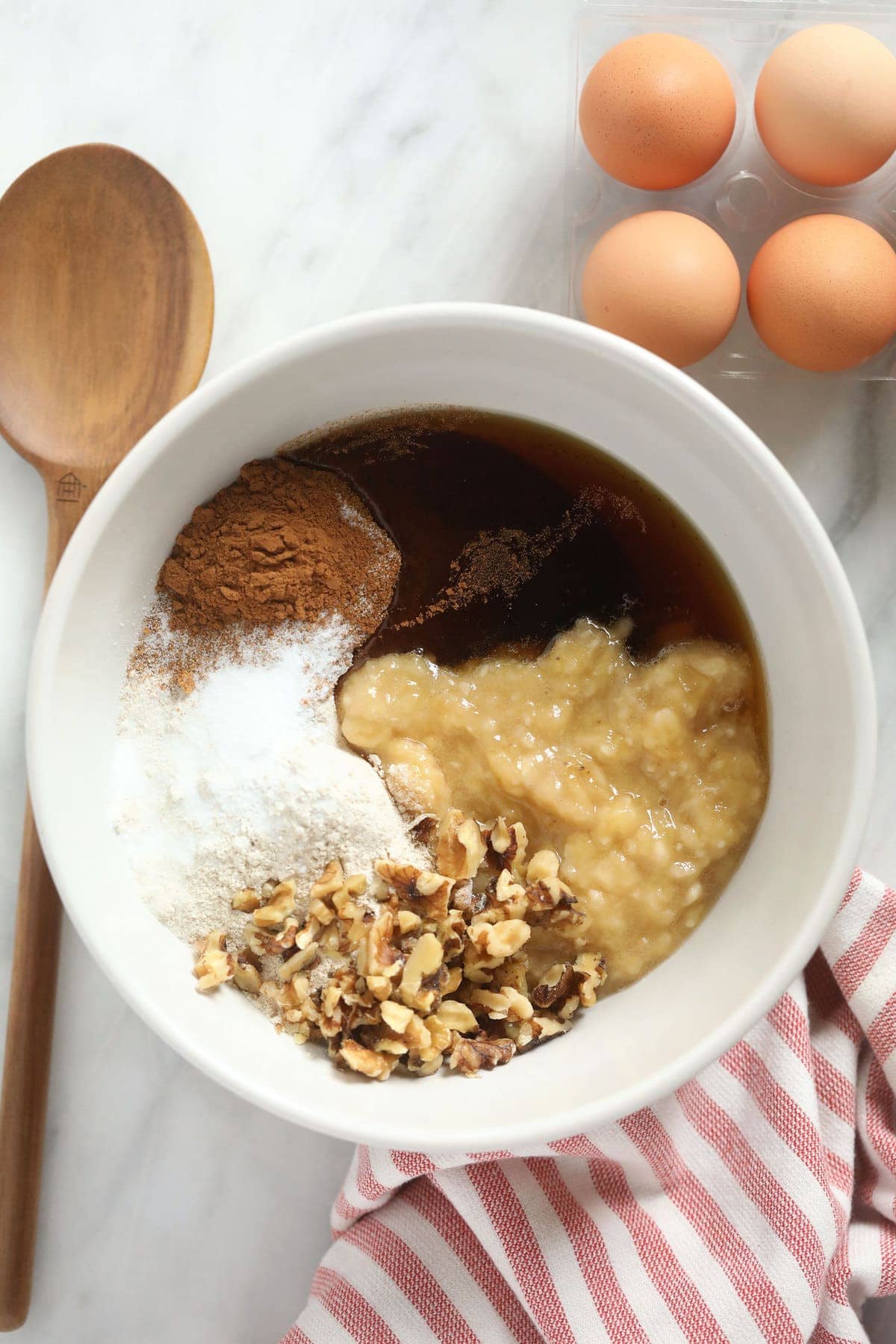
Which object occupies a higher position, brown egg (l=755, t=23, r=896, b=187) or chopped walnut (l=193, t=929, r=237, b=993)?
brown egg (l=755, t=23, r=896, b=187)

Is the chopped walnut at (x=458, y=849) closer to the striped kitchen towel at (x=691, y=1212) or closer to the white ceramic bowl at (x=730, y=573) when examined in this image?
the white ceramic bowl at (x=730, y=573)

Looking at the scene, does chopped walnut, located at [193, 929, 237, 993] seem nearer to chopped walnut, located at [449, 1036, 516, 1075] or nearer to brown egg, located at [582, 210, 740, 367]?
chopped walnut, located at [449, 1036, 516, 1075]

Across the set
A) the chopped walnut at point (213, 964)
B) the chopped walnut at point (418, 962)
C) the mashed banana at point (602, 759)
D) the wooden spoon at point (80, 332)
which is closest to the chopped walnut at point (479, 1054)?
the chopped walnut at point (418, 962)

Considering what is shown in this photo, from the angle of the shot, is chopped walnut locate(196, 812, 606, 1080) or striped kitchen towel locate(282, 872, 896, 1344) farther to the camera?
striped kitchen towel locate(282, 872, 896, 1344)

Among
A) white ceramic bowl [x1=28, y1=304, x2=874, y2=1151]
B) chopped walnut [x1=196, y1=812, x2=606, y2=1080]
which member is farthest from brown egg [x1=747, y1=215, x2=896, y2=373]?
chopped walnut [x1=196, y1=812, x2=606, y2=1080]

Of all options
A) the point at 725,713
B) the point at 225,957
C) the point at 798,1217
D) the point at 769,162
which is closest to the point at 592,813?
the point at 725,713
